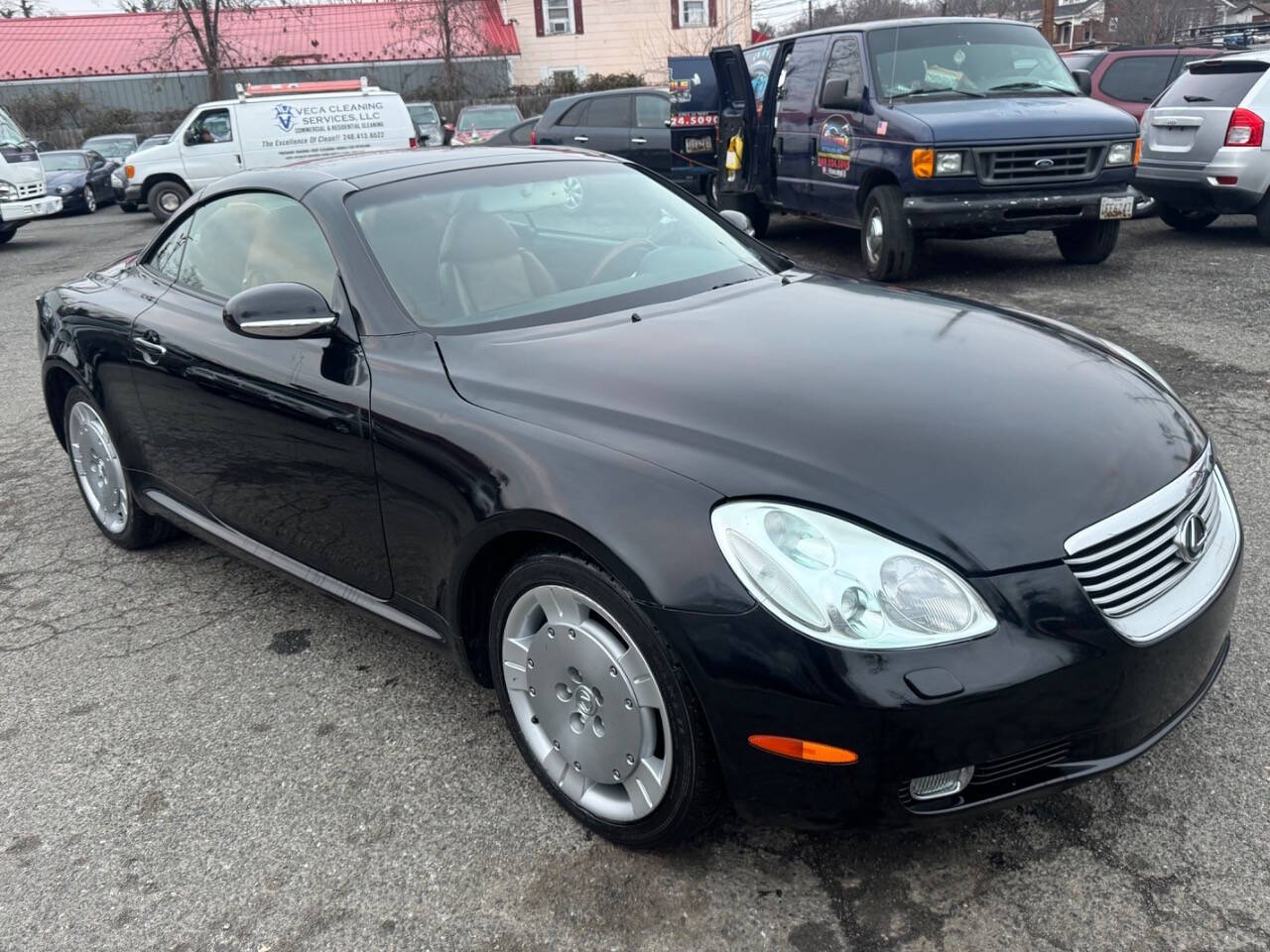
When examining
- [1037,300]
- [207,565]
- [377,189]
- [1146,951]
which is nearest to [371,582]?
[377,189]

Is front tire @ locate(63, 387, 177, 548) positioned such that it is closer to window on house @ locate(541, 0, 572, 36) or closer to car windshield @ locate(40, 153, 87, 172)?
car windshield @ locate(40, 153, 87, 172)

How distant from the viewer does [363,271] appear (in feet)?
9.98

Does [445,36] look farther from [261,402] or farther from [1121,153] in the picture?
[261,402]

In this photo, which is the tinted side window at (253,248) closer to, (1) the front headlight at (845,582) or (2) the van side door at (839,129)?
(1) the front headlight at (845,582)

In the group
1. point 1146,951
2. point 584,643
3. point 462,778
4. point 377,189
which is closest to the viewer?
point 1146,951

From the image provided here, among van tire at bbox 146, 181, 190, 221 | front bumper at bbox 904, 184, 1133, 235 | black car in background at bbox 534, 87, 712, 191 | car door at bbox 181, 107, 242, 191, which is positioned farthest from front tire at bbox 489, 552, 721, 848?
van tire at bbox 146, 181, 190, 221

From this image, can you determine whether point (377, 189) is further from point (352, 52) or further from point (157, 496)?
point (352, 52)

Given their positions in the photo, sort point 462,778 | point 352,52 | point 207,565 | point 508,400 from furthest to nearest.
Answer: point 352,52 < point 207,565 < point 462,778 < point 508,400

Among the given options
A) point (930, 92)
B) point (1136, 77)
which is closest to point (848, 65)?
point (930, 92)

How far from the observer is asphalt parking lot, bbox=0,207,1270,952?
224 cm

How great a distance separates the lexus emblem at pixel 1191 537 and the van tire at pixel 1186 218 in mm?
9279

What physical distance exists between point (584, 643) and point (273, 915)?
910mm

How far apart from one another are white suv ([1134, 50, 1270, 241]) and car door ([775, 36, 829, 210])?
3.07 metres

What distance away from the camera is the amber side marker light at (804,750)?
2.03 m
